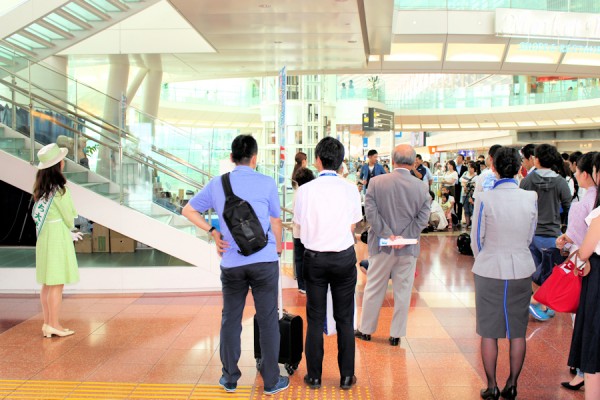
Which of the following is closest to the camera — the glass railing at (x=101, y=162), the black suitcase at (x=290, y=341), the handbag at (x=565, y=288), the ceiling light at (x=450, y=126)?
the handbag at (x=565, y=288)

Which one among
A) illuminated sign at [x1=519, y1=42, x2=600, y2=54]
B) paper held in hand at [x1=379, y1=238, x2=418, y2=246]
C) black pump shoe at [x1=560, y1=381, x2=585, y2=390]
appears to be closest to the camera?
black pump shoe at [x1=560, y1=381, x2=585, y2=390]

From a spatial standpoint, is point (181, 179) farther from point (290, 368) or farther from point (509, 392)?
point (509, 392)

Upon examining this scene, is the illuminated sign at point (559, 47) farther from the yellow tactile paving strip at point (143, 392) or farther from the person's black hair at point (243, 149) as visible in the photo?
the yellow tactile paving strip at point (143, 392)

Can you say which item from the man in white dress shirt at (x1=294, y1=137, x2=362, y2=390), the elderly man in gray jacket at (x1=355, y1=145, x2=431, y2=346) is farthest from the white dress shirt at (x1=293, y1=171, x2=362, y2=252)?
the elderly man in gray jacket at (x1=355, y1=145, x2=431, y2=346)

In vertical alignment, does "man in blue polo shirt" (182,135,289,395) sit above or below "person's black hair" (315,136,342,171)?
below

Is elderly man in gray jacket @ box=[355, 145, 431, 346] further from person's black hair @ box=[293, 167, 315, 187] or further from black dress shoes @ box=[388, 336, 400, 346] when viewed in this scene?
person's black hair @ box=[293, 167, 315, 187]

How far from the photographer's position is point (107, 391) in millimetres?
4141

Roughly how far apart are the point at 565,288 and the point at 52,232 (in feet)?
14.1

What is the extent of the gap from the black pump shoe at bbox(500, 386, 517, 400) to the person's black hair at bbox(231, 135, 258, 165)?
2321mm

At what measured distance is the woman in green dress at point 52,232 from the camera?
538 cm

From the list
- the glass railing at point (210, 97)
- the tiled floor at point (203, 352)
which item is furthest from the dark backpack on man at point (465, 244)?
the glass railing at point (210, 97)

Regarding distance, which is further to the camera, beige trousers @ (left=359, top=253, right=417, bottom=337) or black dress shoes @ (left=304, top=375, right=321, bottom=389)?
beige trousers @ (left=359, top=253, right=417, bottom=337)

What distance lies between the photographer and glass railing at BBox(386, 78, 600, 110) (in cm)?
2848

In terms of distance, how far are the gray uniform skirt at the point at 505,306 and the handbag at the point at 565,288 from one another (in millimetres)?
154
